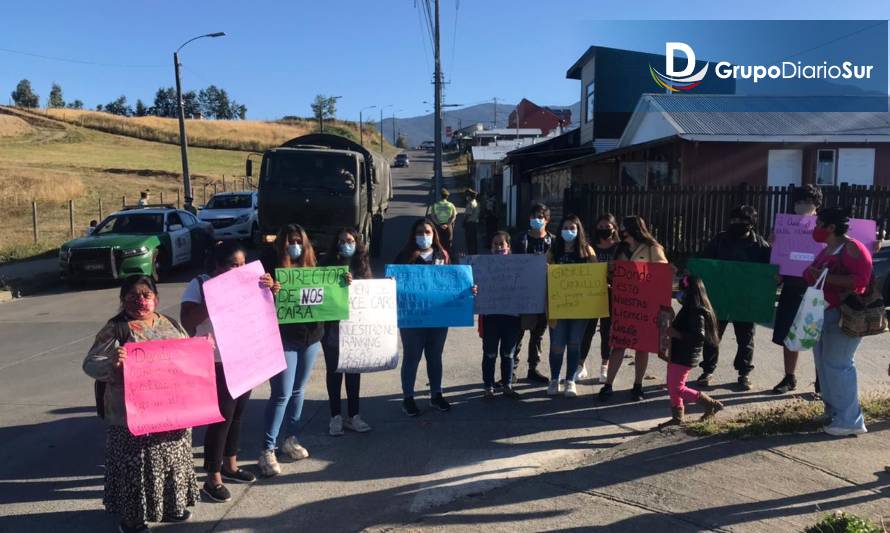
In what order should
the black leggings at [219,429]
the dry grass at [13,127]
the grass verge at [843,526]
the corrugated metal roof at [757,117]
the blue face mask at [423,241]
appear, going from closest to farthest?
the grass verge at [843,526], the black leggings at [219,429], the blue face mask at [423,241], the corrugated metal roof at [757,117], the dry grass at [13,127]

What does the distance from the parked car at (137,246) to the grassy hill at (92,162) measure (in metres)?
5.72

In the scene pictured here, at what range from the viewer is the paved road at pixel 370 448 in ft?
14.3

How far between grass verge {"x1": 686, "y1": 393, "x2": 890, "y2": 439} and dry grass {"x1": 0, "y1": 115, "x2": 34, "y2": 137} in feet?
241

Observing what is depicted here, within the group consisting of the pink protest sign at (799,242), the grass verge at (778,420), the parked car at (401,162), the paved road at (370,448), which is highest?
the parked car at (401,162)

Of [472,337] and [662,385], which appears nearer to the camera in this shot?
[662,385]

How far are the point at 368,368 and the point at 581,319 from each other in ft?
6.82

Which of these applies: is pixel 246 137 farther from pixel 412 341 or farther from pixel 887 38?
pixel 412 341

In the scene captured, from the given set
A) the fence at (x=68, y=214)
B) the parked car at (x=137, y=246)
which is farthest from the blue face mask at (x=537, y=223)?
the fence at (x=68, y=214)

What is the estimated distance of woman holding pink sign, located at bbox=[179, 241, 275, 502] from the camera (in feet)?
14.6

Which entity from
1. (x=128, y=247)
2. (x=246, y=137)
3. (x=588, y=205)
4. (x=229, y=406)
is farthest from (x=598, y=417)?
(x=246, y=137)

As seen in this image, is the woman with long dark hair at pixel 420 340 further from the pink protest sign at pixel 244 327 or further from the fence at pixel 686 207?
the fence at pixel 686 207

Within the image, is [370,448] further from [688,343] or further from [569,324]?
[688,343]

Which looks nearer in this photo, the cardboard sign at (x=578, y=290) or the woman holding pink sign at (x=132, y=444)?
the woman holding pink sign at (x=132, y=444)

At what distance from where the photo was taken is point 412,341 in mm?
6035
